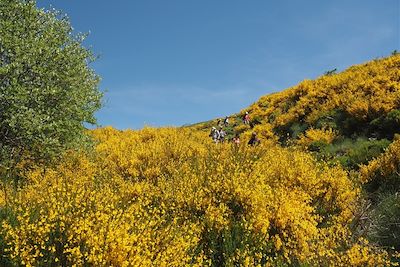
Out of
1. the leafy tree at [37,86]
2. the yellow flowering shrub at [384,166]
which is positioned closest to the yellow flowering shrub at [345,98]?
the yellow flowering shrub at [384,166]

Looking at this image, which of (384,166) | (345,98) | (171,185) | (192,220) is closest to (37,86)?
(171,185)

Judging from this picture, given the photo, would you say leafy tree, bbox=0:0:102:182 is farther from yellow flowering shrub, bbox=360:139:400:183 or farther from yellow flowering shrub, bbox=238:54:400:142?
yellow flowering shrub, bbox=238:54:400:142

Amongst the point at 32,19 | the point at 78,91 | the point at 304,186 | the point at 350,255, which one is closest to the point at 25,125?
the point at 78,91

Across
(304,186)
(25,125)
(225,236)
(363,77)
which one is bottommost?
(225,236)

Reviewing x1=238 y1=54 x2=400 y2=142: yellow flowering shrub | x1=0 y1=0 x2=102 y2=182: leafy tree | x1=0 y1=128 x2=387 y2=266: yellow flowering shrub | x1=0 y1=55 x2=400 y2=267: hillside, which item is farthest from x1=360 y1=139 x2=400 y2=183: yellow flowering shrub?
x1=0 y1=0 x2=102 y2=182: leafy tree

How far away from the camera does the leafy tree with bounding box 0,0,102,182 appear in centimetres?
1288

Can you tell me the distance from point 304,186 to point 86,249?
6.73m

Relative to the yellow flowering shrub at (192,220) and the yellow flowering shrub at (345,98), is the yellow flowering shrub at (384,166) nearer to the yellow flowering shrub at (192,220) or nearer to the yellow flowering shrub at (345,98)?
the yellow flowering shrub at (192,220)

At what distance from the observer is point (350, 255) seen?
22.4ft

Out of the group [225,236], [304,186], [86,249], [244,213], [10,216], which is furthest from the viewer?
[304,186]

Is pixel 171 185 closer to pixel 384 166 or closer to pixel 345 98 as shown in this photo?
pixel 384 166

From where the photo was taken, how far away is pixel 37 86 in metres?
13.8

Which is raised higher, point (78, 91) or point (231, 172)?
point (78, 91)

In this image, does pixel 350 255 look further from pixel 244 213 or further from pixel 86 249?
pixel 86 249
